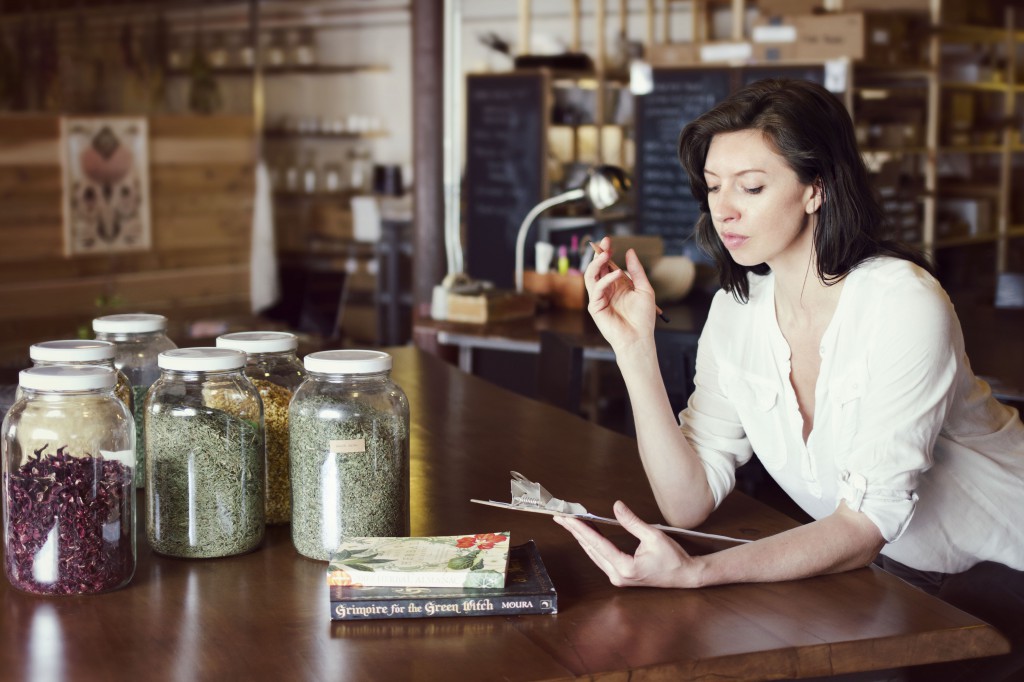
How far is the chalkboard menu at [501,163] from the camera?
22.7 ft

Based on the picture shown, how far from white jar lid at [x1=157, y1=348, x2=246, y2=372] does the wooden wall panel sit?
5234 mm

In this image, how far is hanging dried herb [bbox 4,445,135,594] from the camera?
1.36m

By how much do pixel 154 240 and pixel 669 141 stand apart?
3463 mm

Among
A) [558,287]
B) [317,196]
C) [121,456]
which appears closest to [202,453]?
[121,456]

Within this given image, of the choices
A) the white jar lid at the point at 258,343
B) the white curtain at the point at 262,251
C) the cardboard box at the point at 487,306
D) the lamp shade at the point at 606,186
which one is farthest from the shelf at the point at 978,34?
the white jar lid at the point at 258,343

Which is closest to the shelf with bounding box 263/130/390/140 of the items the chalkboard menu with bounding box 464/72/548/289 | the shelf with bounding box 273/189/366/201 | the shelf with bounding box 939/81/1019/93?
the shelf with bounding box 273/189/366/201

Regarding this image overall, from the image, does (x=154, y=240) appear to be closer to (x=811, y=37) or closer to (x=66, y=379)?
(x=811, y=37)

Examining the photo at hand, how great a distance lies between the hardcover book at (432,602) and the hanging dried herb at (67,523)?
28 cm

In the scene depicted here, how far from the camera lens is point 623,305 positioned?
179cm

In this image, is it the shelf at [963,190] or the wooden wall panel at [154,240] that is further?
the shelf at [963,190]

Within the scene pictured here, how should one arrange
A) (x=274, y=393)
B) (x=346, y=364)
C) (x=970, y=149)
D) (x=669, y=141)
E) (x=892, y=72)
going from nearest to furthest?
(x=346, y=364), (x=274, y=393), (x=669, y=141), (x=892, y=72), (x=970, y=149)

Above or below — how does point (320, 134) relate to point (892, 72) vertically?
below

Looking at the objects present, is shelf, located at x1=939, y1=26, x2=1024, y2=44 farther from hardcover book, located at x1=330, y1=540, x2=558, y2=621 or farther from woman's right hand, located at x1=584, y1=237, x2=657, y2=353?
hardcover book, located at x1=330, y1=540, x2=558, y2=621

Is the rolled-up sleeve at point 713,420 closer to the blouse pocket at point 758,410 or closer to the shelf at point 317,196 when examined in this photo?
the blouse pocket at point 758,410
